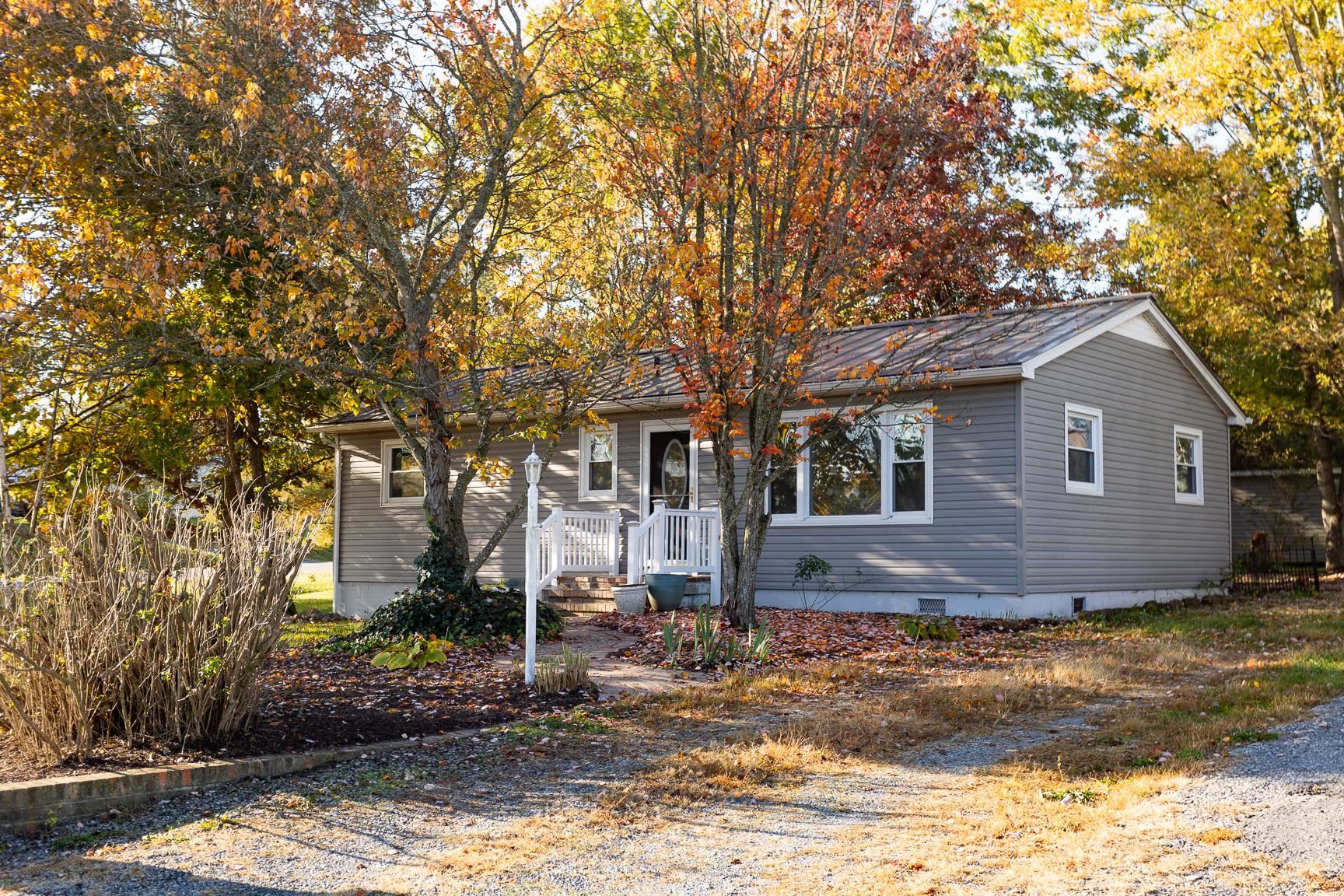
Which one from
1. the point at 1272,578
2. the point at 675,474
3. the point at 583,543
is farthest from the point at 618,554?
the point at 1272,578

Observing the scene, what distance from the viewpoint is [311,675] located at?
10.1 meters

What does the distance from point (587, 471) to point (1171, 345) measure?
31.3ft

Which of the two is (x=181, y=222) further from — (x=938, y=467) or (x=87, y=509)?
(x=938, y=467)

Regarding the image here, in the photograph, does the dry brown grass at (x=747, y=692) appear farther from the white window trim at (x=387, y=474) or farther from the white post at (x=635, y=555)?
the white window trim at (x=387, y=474)

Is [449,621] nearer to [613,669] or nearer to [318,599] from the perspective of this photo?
[613,669]

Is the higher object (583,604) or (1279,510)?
(1279,510)

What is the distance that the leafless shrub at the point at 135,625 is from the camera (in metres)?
6.49

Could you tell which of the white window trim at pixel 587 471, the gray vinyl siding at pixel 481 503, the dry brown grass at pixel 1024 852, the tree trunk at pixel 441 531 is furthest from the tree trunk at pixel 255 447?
the dry brown grass at pixel 1024 852

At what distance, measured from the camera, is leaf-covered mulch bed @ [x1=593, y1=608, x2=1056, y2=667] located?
11688mm

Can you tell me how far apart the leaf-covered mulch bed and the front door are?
8.65 feet

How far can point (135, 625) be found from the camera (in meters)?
6.68

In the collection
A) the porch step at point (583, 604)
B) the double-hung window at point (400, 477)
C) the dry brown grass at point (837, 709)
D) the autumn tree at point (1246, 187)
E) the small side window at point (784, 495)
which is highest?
the autumn tree at point (1246, 187)

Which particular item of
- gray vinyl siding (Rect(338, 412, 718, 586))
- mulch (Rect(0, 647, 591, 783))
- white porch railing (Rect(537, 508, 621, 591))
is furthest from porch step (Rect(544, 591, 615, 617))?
mulch (Rect(0, 647, 591, 783))

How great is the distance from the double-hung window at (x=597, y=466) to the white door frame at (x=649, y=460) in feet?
1.85
